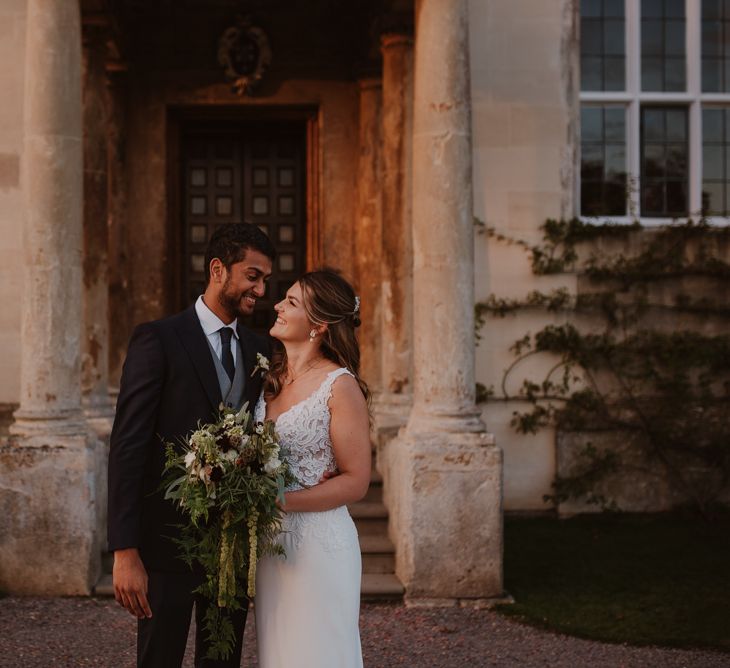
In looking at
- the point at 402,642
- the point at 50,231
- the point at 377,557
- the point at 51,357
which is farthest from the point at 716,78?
the point at 51,357

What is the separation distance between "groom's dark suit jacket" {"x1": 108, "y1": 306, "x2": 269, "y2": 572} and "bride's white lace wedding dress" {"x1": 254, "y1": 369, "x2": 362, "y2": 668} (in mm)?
328

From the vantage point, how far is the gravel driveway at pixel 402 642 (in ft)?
18.4

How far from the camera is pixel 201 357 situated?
148 inches

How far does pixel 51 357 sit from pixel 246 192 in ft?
11.7

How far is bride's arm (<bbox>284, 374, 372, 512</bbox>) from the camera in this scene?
364 centimetres

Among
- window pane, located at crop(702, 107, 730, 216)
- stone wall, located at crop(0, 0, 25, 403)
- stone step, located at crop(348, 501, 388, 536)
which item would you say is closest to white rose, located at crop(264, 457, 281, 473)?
stone step, located at crop(348, 501, 388, 536)

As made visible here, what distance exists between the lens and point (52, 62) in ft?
23.1

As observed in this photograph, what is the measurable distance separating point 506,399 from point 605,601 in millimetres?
2822

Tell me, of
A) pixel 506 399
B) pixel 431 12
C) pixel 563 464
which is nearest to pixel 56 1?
pixel 431 12

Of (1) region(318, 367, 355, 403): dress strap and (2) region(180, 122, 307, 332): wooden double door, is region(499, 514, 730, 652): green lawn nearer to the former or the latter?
(1) region(318, 367, 355, 403): dress strap

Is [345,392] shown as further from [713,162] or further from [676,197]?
[713,162]

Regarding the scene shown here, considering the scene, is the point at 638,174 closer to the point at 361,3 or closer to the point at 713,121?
the point at 713,121

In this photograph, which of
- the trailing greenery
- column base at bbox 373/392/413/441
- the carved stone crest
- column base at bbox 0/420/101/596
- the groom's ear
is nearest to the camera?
the groom's ear

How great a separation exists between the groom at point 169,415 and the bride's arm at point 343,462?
39 centimetres
